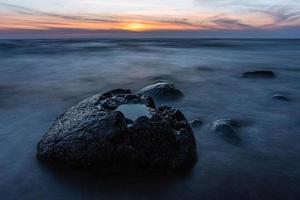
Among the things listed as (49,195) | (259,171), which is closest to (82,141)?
(49,195)

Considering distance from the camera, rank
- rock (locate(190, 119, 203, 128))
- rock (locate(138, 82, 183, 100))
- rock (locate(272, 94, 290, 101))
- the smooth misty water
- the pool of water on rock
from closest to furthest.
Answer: the smooth misty water < the pool of water on rock < rock (locate(190, 119, 203, 128)) < rock (locate(138, 82, 183, 100)) < rock (locate(272, 94, 290, 101))

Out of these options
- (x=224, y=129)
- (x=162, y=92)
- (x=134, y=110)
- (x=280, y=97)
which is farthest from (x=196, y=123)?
(x=280, y=97)

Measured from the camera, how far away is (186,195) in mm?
5070

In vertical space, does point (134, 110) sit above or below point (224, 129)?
above

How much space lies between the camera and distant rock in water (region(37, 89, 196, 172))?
5652mm

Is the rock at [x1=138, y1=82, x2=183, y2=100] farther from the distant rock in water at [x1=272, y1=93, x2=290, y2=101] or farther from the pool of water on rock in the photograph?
the pool of water on rock

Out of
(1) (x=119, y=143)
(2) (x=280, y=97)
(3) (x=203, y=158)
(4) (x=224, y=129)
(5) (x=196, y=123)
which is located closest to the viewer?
(1) (x=119, y=143)

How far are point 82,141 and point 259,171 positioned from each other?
10.4 ft

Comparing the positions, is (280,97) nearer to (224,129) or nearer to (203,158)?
(224,129)

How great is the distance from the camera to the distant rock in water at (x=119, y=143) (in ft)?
18.5

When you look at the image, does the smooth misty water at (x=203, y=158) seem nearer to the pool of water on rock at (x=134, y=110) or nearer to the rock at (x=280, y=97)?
the rock at (x=280, y=97)

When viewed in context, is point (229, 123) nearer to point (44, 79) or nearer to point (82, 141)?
point (82, 141)

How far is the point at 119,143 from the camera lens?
18.7 ft

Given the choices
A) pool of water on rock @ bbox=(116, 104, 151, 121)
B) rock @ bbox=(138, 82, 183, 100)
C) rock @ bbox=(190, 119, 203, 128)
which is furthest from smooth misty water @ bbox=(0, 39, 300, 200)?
pool of water on rock @ bbox=(116, 104, 151, 121)
